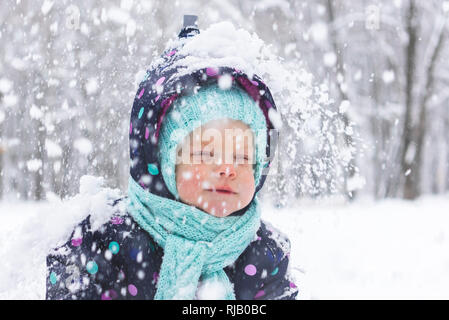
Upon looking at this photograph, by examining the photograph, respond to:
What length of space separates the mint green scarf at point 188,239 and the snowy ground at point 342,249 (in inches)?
11.8

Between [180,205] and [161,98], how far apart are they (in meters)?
0.36

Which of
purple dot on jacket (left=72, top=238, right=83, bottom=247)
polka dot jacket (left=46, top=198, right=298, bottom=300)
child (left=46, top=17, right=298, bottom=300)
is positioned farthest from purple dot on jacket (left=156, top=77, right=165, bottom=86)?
purple dot on jacket (left=72, top=238, right=83, bottom=247)

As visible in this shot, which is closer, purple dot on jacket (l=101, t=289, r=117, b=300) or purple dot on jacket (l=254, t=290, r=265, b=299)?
purple dot on jacket (l=101, t=289, r=117, b=300)

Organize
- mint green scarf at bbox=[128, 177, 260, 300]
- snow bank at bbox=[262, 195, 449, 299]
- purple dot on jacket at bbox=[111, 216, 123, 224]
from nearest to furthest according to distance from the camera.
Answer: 1. mint green scarf at bbox=[128, 177, 260, 300]
2. purple dot on jacket at bbox=[111, 216, 123, 224]
3. snow bank at bbox=[262, 195, 449, 299]

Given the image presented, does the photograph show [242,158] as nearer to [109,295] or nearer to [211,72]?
[211,72]

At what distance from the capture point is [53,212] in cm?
162

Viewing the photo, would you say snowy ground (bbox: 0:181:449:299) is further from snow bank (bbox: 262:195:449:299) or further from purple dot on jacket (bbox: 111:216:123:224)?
purple dot on jacket (bbox: 111:216:123:224)

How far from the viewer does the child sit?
1413 millimetres

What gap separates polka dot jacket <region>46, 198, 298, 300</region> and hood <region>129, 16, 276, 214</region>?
178 mm

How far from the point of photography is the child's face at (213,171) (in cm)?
141

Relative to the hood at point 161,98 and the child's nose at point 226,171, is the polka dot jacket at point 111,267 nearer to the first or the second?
the hood at point 161,98

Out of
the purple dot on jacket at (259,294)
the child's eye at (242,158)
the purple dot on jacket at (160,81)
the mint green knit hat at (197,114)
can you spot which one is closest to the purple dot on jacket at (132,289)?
the mint green knit hat at (197,114)

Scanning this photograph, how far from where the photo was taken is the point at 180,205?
1414mm

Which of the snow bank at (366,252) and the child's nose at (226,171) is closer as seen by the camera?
the child's nose at (226,171)
